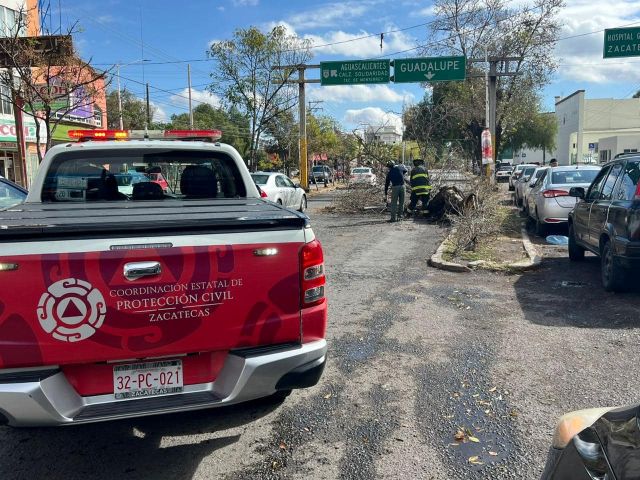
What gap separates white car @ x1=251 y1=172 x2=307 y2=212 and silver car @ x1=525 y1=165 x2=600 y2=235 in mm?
6992

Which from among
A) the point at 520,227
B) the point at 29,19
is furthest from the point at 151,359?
the point at 29,19

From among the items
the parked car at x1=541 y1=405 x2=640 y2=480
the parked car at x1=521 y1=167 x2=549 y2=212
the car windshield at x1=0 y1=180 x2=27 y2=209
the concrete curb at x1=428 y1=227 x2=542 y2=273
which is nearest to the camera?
the parked car at x1=541 y1=405 x2=640 y2=480

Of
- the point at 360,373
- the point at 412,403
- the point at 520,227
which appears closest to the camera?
the point at 412,403

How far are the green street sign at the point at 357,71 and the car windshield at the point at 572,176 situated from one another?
583 inches

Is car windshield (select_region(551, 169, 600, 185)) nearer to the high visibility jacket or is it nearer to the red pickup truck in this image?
the high visibility jacket

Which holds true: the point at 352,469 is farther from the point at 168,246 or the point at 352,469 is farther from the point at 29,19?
the point at 29,19

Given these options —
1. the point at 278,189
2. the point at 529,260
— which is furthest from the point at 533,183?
the point at 278,189

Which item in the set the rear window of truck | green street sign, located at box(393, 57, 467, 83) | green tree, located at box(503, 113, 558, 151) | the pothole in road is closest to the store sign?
green street sign, located at box(393, 57, 467, 83)

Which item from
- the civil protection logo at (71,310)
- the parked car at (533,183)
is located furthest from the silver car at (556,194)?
the civil protection logo at (71,310)

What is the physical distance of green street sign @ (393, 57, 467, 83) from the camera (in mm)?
25625

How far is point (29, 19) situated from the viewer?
57.0 feet

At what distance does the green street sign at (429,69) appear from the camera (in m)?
25.6

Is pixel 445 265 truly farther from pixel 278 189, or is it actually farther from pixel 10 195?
pixel 278 189

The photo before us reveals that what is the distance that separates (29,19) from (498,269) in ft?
52.8
